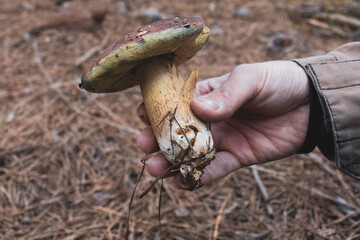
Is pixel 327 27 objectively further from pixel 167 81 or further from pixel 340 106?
pixel 167 81

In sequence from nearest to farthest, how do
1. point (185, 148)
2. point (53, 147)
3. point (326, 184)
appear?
point (185, 148)
point (326, 184)
point (53, 147)

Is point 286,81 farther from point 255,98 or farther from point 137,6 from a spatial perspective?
point 137,6

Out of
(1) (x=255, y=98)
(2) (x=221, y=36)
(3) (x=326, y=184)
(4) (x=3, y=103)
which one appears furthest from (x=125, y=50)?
(2) (x=221, y=36)

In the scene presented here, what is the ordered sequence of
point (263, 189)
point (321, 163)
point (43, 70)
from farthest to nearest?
point (43, 70)
point (321, 163)
point (263, 189)

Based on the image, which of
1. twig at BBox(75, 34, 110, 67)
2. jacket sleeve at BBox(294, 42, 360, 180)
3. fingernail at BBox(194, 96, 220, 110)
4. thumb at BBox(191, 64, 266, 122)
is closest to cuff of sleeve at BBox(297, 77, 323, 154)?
jacket sleeve at BBox(294, 42, 360, 180)

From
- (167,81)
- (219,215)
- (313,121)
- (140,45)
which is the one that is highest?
(140,45)

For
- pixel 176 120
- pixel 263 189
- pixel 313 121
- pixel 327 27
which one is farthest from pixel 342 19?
pixel 176 120

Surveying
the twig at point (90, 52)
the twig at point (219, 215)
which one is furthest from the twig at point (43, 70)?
the twig at point (219, 215)
